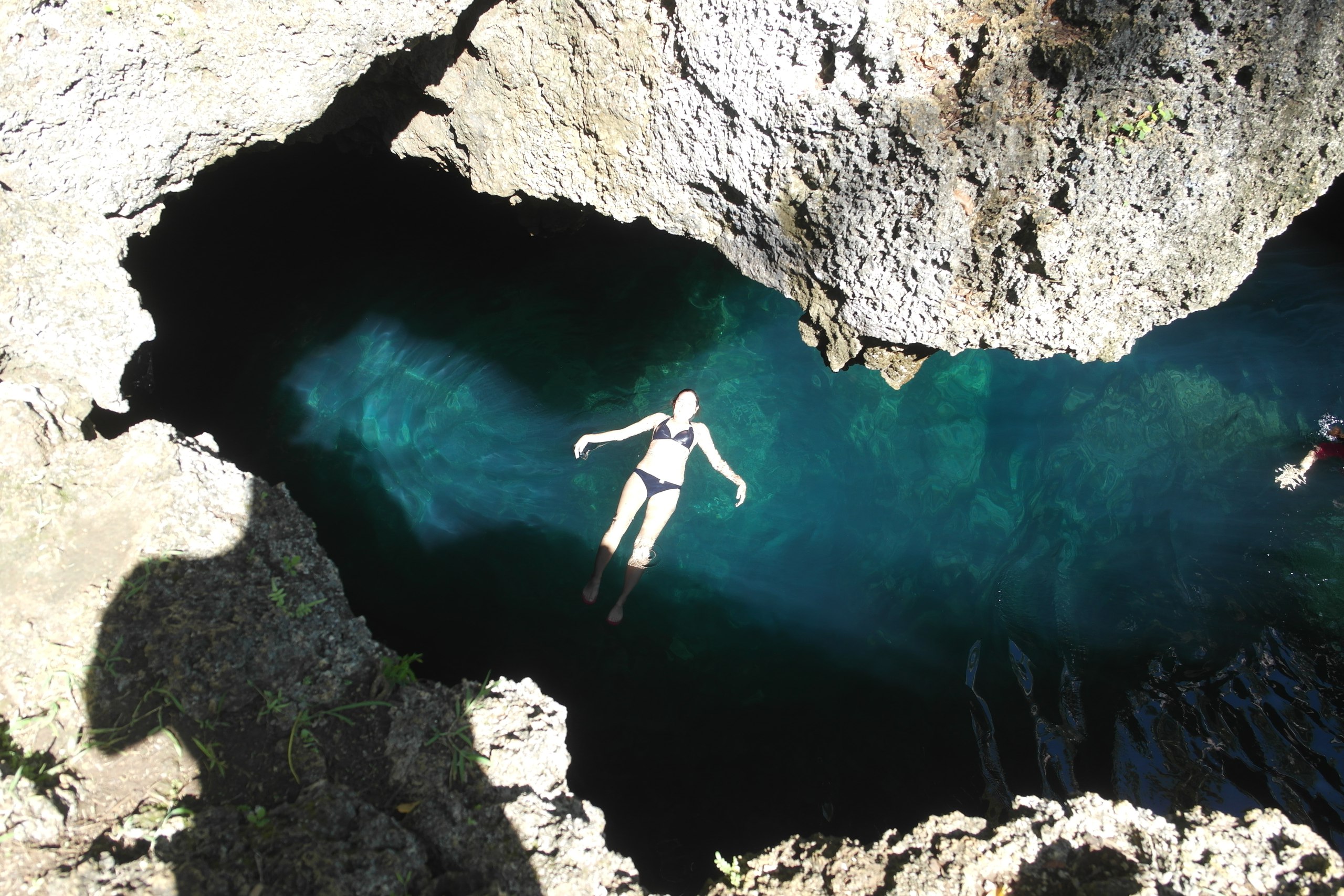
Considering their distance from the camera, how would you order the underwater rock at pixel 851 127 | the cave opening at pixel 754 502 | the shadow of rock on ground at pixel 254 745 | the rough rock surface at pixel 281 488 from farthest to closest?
the cave opening at pixel 754 502 < the underwater rock at pixel 851 127 < the rough rock surface at pixel 281 488 < the shadow of rock on ground at pixel 254 745

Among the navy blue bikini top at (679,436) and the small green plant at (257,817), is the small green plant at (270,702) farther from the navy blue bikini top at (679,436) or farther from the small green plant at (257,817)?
the navy blue bikini top at (679,436)

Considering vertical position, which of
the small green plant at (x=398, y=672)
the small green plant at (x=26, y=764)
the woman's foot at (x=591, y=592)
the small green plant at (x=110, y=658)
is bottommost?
the small green plant at (x=26, y=764)

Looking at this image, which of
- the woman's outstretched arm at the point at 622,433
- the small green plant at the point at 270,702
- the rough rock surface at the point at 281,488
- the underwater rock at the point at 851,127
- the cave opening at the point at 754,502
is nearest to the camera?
the rough rock surface at the point at 281,488

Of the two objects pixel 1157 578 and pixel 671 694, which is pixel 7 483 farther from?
pixel 1157 578

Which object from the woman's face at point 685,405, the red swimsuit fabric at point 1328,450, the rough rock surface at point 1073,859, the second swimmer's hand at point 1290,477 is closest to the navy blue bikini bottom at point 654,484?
the woman's face at point 685,405

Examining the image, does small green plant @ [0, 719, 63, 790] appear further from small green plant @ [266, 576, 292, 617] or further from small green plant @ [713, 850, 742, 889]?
small green plant @ [713, 850, 742, 889]

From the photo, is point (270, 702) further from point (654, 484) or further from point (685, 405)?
point (685, 405)
